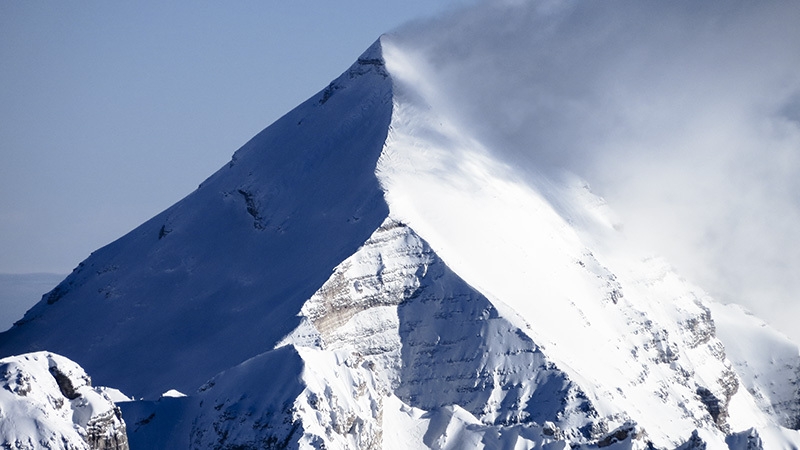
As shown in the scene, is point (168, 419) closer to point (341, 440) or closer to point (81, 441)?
point (341, 440)

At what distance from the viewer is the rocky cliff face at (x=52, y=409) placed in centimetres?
15000

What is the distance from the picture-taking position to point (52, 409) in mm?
153625

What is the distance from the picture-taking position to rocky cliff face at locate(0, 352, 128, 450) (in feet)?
492

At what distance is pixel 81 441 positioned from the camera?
503 ft

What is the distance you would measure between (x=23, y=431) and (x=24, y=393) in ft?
12.0

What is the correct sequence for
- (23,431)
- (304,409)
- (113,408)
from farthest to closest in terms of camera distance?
1. (304,409)
2. (113,408)
3. (23,431)

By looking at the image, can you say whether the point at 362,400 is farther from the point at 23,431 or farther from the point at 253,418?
the point at 23,431

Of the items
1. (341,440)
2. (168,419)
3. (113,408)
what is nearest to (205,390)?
(168,419)

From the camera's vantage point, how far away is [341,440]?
18912 centimetres

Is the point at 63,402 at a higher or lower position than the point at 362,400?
lower

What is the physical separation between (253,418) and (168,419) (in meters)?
11.2

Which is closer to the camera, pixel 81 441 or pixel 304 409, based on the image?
pixel 81 441

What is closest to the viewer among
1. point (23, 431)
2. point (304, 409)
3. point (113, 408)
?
point (23, 431)

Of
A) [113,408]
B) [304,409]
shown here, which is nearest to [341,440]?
[304,409]
